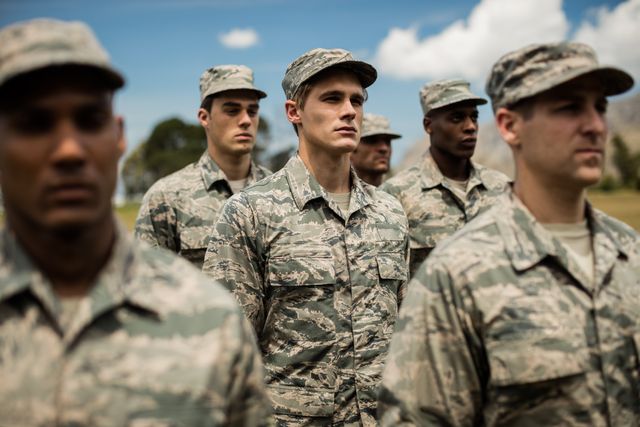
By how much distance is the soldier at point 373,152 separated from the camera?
30.9 feet

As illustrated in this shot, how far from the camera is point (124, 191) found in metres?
91.0

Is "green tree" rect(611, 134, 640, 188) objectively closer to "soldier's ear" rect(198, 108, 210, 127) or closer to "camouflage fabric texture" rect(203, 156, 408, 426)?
"soldier's ear" rect(198, 108, 210, 127)

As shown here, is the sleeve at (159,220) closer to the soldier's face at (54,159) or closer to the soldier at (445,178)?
the soldier at (445,178)

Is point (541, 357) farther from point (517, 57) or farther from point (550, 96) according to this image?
point (517, 57)

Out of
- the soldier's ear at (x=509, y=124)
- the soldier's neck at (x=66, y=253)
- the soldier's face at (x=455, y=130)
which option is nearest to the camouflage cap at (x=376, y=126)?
the soldier's face at (x=455, y=130)

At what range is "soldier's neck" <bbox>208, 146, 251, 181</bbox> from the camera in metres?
6.43

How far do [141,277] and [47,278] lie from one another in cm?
28

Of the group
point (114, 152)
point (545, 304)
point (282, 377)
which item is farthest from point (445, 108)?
point (114, 152)

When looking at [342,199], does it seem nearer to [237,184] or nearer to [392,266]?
[392,266]

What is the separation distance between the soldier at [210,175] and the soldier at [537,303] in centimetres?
350

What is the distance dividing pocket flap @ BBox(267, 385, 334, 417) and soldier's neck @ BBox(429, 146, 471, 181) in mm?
3263

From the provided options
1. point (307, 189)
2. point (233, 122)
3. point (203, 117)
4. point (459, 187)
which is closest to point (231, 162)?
point (233, 122)

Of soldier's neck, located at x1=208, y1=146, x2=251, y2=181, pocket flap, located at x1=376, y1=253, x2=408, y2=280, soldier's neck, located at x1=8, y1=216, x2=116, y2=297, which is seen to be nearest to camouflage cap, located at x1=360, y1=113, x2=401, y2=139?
soldier's neck, located at x1=208, y1=146, x2=251, y2=181

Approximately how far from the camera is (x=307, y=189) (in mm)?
4336
